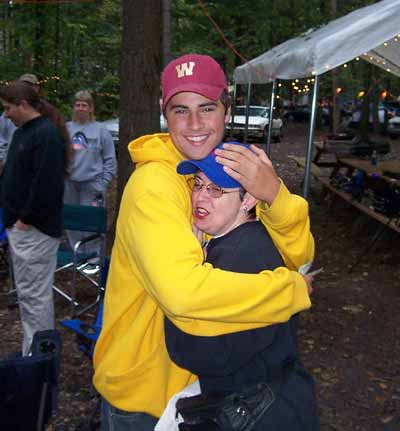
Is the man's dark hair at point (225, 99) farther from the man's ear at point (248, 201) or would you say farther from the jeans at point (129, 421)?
the jeans at point (129, 421)

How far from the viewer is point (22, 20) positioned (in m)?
14.7

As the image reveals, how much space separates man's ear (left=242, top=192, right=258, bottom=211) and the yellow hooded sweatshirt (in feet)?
0.27

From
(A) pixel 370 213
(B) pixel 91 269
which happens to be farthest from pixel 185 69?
(A) pixel 370 213

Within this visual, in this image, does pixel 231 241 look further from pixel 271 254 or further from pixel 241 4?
pixel 241 4

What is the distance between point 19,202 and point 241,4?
17.7 metres

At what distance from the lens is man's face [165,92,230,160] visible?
1.70 meters

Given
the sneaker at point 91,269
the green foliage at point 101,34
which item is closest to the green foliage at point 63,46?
the green foliage at point 101,34

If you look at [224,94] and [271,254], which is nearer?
[271,254]

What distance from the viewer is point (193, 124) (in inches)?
67.2

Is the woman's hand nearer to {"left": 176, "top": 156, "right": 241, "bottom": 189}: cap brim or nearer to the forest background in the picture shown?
{"left": 176, "top": 156, "right": 241, "bottom": 189}: cap brim

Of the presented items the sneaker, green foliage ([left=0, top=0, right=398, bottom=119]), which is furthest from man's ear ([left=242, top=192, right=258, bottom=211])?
green foliage ([left=0, top=0, right=398, bottom=119])

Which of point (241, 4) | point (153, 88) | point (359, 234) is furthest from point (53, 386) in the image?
point (241, 4)

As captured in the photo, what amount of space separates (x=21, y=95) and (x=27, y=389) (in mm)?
2008

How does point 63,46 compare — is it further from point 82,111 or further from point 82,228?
point 82,228
